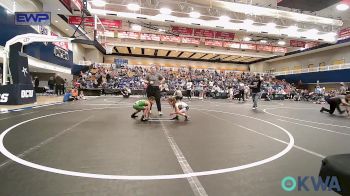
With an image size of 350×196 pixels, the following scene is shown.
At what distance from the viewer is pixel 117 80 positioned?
25.6 meters

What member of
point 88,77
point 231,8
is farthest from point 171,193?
point 88,77

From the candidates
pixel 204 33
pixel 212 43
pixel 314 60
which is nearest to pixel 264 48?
pixel 212 43

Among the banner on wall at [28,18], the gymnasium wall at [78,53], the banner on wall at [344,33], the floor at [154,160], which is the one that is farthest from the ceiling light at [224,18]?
the gymnasium wall at [78,53]

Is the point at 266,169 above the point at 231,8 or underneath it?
underneath

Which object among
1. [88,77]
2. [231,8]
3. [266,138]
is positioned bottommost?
[266,138]

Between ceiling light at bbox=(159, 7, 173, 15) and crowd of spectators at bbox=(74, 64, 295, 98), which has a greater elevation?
ceiling light at bbox=(159, 7, 173, 15)

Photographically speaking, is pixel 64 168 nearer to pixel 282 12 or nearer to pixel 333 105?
pixel 333 105

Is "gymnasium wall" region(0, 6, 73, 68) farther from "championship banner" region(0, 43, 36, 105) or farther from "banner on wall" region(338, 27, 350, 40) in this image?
"banner on wall" region(338, 27, 350, 40)

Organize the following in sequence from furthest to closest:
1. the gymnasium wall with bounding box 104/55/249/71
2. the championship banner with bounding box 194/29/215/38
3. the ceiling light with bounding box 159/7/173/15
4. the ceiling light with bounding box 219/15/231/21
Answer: the gymnasium wall with bounding box 104/55/249/71
the championship banner with bounding box 194/29/215/38
the ceiling light with bounding box 219/15/231/21
the ceiling light with bounding box 159/7/173/15

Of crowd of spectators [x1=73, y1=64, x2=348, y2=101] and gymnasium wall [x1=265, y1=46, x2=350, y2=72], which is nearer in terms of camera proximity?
crowd of spectators [x1=73, y1=64, x2=348, y2=101]

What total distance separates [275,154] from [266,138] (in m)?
1.26

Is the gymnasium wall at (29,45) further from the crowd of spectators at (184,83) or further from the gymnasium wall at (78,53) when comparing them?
the crowd of spectators at (184,83)

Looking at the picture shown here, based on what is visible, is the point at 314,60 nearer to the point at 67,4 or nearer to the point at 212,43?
the point at 212,43

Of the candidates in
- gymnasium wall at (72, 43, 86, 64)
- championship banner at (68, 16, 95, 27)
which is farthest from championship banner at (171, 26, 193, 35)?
gymnasium wall at (72, 43, 86, 64)
